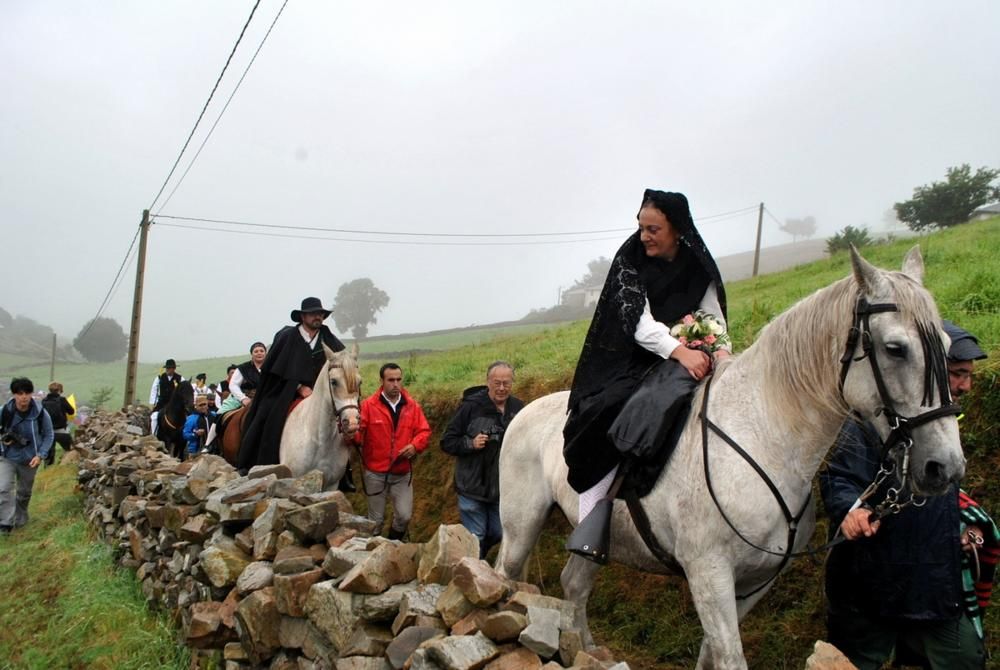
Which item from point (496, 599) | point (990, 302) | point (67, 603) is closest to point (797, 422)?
point (496, 599)

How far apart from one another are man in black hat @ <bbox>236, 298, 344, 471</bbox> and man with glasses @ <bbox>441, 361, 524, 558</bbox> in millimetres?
2152

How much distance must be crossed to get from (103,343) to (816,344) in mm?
106048

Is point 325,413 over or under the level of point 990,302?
under

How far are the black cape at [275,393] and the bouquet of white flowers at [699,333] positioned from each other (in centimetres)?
511

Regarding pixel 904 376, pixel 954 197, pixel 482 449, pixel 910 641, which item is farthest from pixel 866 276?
pixel 954 197

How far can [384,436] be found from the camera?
6.88 meters

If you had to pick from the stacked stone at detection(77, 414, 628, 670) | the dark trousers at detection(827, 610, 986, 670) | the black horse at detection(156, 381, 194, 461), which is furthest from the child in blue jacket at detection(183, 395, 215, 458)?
the dark trousers at detection(827, 610, 986, 670)

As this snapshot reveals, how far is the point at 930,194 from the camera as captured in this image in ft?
98.3

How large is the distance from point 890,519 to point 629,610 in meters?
2.93

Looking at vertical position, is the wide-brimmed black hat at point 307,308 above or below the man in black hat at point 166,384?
above

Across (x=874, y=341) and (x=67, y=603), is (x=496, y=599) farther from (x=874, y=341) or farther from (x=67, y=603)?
(x=67, y=603)

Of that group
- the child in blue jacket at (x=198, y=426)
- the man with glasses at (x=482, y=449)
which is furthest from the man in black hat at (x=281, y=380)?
the child in blue jacket at (x=198, y=426)

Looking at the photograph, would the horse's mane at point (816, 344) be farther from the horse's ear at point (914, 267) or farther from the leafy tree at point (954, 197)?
the leafy tree at point (954, 197)

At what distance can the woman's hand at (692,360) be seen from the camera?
3287 millimetres
